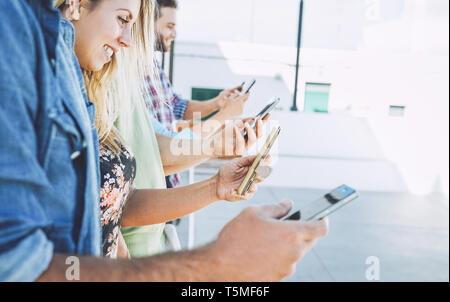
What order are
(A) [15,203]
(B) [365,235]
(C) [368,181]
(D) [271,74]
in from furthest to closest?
(D) [271,74] < (C) [368,181] < (B) [365,235] < (A) [15,203]

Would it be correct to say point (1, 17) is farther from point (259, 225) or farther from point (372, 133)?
point (372, 133)

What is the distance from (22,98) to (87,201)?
153 millimetres

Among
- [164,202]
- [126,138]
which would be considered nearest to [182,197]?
[164,202]

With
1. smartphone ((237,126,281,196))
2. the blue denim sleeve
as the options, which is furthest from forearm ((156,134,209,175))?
the blue denim sleeve

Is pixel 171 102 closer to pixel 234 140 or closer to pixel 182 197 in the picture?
pixel 234 140

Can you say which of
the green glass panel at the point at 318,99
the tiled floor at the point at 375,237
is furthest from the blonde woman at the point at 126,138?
the green glass panel at the point at 318,99

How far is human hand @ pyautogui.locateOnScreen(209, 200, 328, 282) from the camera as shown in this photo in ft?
1.56

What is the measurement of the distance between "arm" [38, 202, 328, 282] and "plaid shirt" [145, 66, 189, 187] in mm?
979

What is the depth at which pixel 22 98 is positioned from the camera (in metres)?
0.42

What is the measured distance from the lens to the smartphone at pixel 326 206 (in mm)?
527

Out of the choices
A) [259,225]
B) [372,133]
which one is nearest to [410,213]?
[372,133]

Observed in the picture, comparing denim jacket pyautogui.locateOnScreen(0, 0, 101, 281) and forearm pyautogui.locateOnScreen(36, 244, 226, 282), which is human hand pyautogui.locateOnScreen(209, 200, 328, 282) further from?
denim jacket pyautogui.locateOnScreen(0, 0, 101, 281)

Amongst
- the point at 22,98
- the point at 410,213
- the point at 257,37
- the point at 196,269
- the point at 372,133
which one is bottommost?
the point at 410,213

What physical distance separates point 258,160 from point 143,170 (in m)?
0.38
